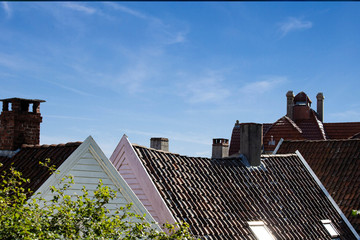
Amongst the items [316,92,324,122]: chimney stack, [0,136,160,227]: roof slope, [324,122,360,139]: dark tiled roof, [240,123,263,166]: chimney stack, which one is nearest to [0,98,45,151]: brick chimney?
[0,136,160,227]: roof slope

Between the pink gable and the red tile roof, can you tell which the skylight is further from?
the red tile roof

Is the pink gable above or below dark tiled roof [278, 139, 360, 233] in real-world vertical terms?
below

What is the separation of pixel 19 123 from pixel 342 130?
37121 millimetres

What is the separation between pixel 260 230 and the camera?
1817 centimetres

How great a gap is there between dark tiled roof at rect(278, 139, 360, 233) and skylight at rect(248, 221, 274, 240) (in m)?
5.51

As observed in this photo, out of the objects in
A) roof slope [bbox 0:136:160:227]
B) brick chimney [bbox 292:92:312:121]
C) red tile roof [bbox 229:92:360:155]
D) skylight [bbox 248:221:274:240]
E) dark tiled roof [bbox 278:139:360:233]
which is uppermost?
brick chimney [bbox 292:92:312:121]

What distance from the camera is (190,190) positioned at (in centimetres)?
1734

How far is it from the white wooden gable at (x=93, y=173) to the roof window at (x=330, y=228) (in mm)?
9004

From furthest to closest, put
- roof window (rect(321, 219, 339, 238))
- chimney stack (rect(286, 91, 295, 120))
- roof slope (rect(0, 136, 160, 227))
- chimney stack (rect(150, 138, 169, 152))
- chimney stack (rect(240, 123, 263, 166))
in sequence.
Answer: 1. chimney stack (rect(286, 91, 295, 120))
2. chimney stack (rect(150, 138, 169, 152))
3. chimney stack (rect(240, 123, 263, 166))
4. roof window (rect(321, 219, 339, 238))
5. roof slope (rect(0, 136, 160, 227))

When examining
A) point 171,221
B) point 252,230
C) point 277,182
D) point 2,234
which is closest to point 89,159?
point 171,221

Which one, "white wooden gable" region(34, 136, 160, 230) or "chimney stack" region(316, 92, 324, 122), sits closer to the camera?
"white wooden gable" region(34, 136, 160, 230)

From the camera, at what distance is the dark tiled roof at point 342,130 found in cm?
4891

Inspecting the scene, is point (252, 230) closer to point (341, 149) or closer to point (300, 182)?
point (300, 182)

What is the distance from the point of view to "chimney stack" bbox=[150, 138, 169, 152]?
70.4ft
